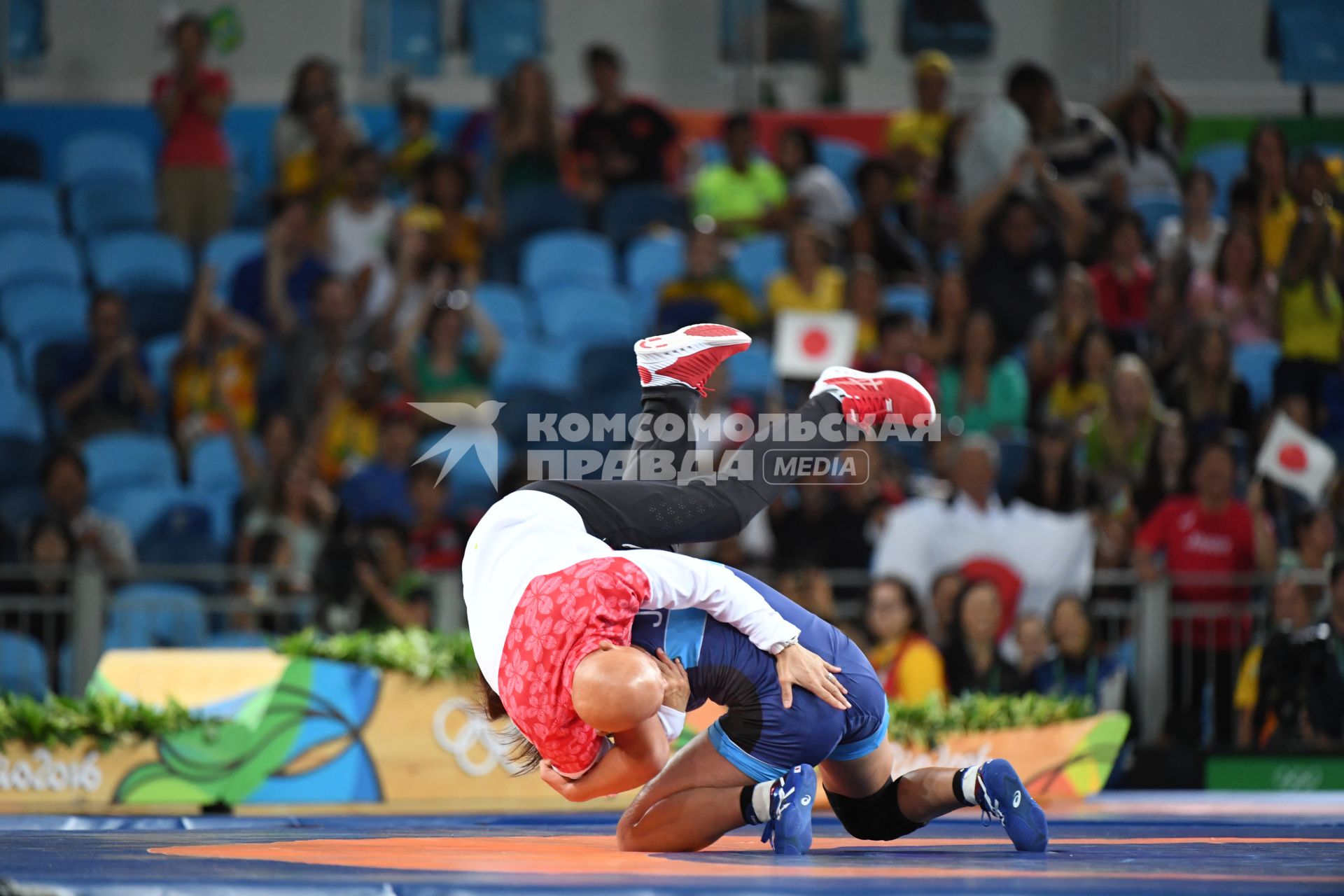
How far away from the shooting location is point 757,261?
9.23 metres

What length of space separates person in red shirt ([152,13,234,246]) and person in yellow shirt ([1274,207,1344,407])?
561cm

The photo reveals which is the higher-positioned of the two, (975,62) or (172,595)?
(975,62)

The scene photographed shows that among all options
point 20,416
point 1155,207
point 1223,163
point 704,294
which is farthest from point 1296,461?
point 20,416

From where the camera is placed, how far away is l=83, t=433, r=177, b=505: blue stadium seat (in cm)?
794

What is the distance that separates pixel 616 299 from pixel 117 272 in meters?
2.66

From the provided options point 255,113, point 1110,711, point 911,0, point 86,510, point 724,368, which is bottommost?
point 1110,711

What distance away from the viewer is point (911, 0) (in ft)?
33.3

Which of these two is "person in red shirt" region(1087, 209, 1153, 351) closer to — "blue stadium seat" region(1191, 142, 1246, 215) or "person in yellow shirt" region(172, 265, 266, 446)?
"blue stadium seat" region(1191, 142, 1246, 215)

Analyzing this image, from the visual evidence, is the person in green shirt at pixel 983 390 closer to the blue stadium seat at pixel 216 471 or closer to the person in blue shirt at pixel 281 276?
the person in blue shirt at pixel 281 276

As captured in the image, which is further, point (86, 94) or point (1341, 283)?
point (86, 94)

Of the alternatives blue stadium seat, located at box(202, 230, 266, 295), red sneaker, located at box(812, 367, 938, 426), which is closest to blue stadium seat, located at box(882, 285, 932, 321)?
blue stadium seat, located at box(202, 230, 266, 295)

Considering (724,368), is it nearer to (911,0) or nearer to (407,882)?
(911,0)

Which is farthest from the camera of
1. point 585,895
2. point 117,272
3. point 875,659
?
point 117,272

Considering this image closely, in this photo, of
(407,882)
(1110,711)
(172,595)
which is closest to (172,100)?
(172,595)
